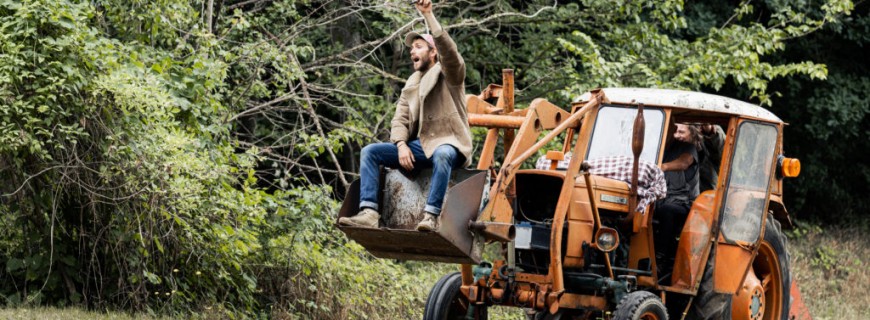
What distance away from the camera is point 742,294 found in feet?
32.8

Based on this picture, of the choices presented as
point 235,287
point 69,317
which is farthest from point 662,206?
point 69,317

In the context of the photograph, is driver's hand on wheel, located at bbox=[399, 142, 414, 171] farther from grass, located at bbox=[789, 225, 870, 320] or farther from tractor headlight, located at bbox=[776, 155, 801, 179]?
grass, located at bbox=[789, 225, 870, 320]

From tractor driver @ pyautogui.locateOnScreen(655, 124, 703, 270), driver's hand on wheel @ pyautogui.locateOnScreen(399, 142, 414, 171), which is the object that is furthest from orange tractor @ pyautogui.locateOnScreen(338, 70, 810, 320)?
driver's hand on wheel @ pyautogui.locateOnScreen(399, 142, 414, 171)

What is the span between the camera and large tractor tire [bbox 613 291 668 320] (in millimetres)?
8570

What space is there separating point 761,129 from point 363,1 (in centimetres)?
611

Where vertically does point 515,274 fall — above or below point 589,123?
below

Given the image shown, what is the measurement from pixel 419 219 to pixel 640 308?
5.71 ft

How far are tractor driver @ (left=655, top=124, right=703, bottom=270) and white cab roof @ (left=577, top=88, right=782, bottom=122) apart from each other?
0.50m

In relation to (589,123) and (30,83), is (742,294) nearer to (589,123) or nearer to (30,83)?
(589,123)

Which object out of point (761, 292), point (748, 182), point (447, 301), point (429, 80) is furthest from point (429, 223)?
point (761, 292)

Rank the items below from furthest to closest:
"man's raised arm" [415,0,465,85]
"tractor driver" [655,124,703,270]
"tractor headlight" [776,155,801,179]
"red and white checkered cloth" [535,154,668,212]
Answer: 1. "tractor headlight" [776,155,801,179]
2. "tractor driver" [655,124,703,270]
3. "red and white checkered cloth" [535,154,668,212]
4. "man's raised arm" [415,0,465,85]

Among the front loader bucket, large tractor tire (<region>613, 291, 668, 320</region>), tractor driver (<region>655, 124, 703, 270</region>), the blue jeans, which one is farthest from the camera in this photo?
tractor driver (<region>655, 124, 703, 270</region>)

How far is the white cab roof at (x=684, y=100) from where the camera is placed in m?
9.63

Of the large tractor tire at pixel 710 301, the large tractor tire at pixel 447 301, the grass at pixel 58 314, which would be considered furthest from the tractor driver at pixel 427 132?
the large tractor tire at pixel 710 301
